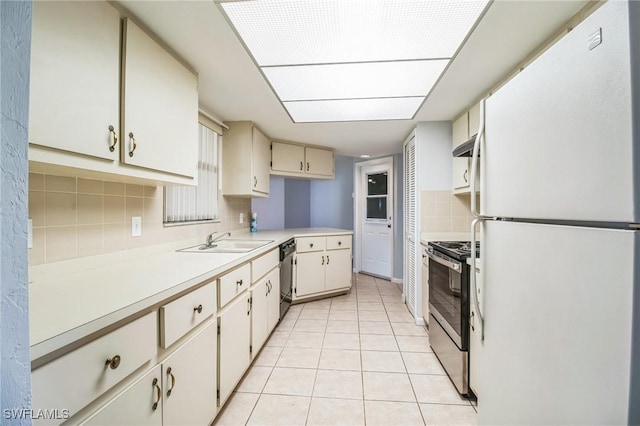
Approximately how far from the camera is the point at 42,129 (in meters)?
0.88

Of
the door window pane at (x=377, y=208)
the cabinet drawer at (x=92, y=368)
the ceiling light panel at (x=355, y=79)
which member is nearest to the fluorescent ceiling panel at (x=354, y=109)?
the ceiling light panel at (x=355, y=79)

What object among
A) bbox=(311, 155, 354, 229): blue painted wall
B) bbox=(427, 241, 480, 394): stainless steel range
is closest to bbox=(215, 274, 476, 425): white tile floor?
bbox=(427, 241, 480, 394): stainless steel range

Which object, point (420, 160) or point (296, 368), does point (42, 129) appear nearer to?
point (296, 368)

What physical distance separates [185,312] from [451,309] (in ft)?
5.38

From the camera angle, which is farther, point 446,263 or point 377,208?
point 377,208

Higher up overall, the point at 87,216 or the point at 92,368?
the point at 87,216

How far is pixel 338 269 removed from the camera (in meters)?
3.70

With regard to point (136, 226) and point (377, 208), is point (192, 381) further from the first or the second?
point (377, 208)

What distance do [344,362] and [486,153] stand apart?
5.81 feet

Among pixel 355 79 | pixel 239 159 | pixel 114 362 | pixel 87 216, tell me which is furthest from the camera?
pixel 239 159

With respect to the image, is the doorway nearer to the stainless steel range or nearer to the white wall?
the white wall

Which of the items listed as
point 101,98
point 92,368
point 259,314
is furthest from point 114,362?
point 259,314

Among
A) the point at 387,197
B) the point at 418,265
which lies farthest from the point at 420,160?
the point at 387,197

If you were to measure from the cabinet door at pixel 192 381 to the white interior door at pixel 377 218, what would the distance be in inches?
144
